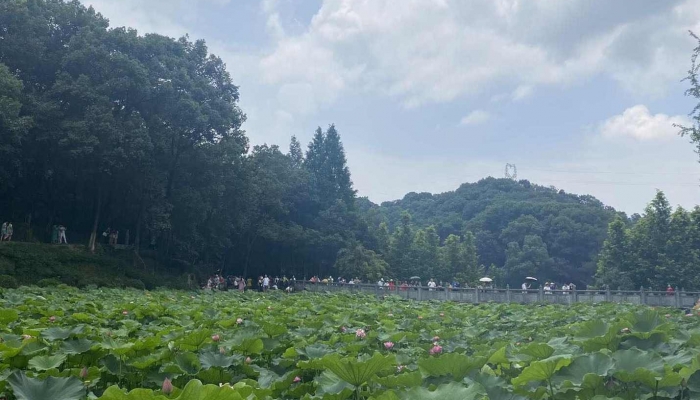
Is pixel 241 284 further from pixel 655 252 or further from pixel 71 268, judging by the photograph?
pixel 655 252

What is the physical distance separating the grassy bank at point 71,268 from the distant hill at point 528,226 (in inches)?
1064

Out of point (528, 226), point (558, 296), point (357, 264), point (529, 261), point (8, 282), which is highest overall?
point (528, 226)

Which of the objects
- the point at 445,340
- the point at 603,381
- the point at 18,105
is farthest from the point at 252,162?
the point at 603,381

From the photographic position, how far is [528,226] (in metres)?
65.4

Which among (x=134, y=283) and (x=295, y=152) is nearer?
(x=134, y=283)

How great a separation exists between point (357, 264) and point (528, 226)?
3368 cm

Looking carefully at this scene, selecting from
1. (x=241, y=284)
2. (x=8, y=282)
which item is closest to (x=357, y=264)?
(x=241, y=284)

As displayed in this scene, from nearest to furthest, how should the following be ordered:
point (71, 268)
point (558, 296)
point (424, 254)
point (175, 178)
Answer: point (71, 268) → point (558, 296) → point (175, 178) → point (424, 254)

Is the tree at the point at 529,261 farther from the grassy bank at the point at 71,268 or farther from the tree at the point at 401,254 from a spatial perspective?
the grassy bank at the point at 71,268

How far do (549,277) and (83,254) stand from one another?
48.5m

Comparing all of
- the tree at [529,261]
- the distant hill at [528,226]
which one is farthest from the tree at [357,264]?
the tree at [529,261]

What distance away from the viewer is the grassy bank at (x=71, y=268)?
1825 cm

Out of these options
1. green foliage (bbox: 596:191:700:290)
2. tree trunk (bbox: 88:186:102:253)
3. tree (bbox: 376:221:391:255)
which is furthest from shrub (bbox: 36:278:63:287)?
green foliage (bbox: 596:191:700:290)

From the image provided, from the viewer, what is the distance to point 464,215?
81500mm
